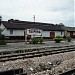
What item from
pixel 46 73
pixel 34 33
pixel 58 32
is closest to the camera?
pixel 46 73

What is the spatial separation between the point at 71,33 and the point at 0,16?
2737cm

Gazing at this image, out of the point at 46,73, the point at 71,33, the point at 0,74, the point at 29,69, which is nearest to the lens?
the point at 0,74

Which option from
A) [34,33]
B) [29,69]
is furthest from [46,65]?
[34,33]

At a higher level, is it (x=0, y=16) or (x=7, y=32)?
(x=0, y=16)

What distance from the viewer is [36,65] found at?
14570 millimetres

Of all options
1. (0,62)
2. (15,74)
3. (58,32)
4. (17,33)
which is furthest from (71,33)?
(15,74)

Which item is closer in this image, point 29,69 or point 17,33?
point 29,69

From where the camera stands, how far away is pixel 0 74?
957 centimetres

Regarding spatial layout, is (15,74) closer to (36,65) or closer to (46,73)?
(46,73)

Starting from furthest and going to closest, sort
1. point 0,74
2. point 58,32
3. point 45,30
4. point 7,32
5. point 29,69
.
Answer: point 58,32, point 45,30, point 7,32, point 29,69, point 0,74

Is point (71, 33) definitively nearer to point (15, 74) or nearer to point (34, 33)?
point (34, 33)

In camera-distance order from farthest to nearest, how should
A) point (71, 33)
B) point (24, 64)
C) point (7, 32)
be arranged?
point (71, 33) < point (7, 32) < point (24, 64)

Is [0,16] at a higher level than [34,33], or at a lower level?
higher

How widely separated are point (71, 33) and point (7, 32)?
27.6m
